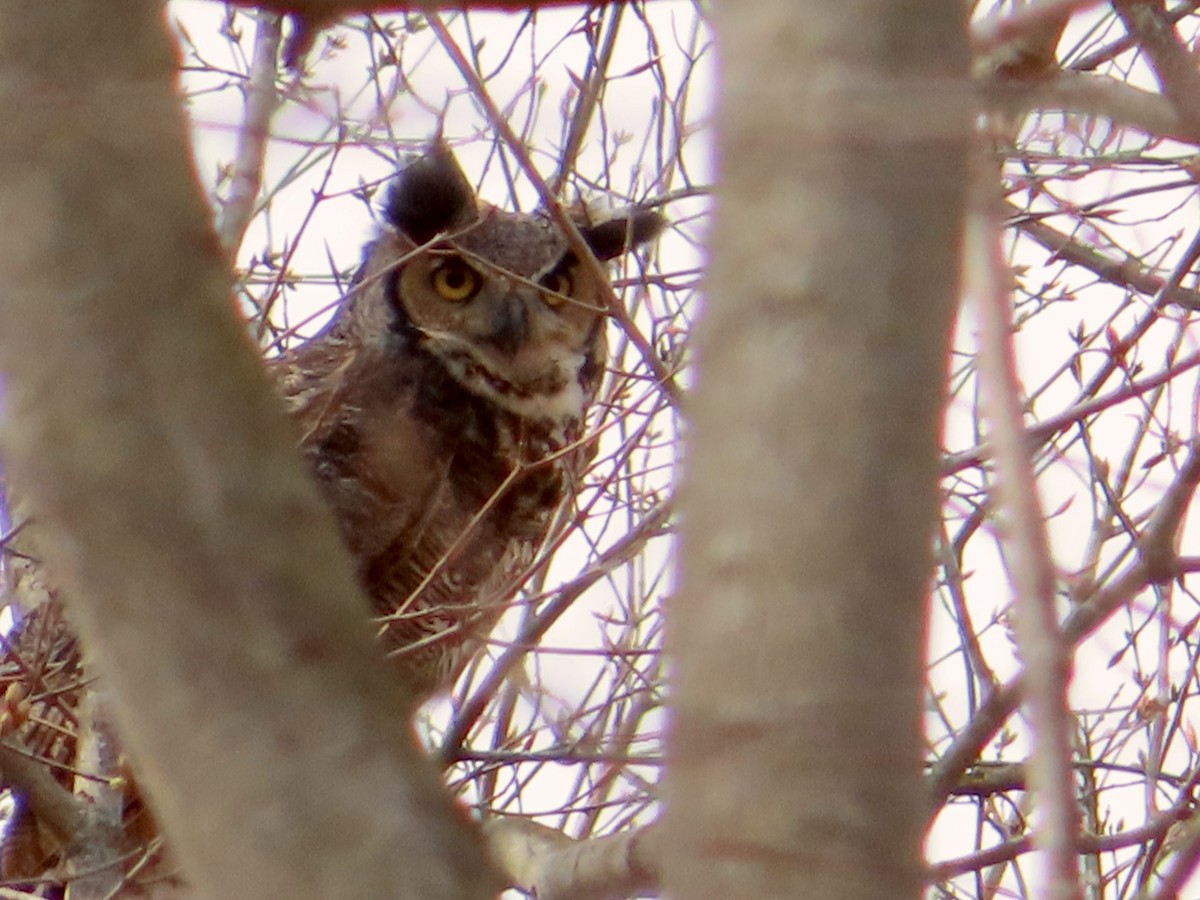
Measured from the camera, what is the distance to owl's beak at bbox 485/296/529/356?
3.75m

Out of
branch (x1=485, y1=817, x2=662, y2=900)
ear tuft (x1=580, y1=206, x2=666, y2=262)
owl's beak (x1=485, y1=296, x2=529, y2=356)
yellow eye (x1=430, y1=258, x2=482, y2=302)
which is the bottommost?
branch (x1=485, y1=817, x2=662, y2=900)

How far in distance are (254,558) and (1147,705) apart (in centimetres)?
256

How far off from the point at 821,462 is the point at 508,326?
306cm

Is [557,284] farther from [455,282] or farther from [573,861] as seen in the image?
[573,861]

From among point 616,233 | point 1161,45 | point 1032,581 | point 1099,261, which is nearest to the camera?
point 1032,581

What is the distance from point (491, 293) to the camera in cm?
374

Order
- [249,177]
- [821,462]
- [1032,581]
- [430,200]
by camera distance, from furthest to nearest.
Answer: [430,200] < [249,177] < [821,462] < [1032,581]

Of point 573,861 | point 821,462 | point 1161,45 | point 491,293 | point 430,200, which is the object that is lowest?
point 573,861

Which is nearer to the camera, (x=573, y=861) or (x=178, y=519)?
(x=178, y=519)

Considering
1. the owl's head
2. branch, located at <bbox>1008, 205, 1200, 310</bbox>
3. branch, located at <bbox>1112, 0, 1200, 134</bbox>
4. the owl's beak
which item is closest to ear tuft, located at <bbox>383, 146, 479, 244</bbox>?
the owl's head

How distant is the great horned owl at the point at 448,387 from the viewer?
3.35 m

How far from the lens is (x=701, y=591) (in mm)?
746

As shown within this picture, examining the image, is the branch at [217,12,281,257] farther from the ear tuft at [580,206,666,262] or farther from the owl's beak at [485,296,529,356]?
the ear tuft at [580,206,666,262]

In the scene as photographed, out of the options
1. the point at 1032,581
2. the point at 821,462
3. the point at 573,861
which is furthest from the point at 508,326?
the point at 1032,581
